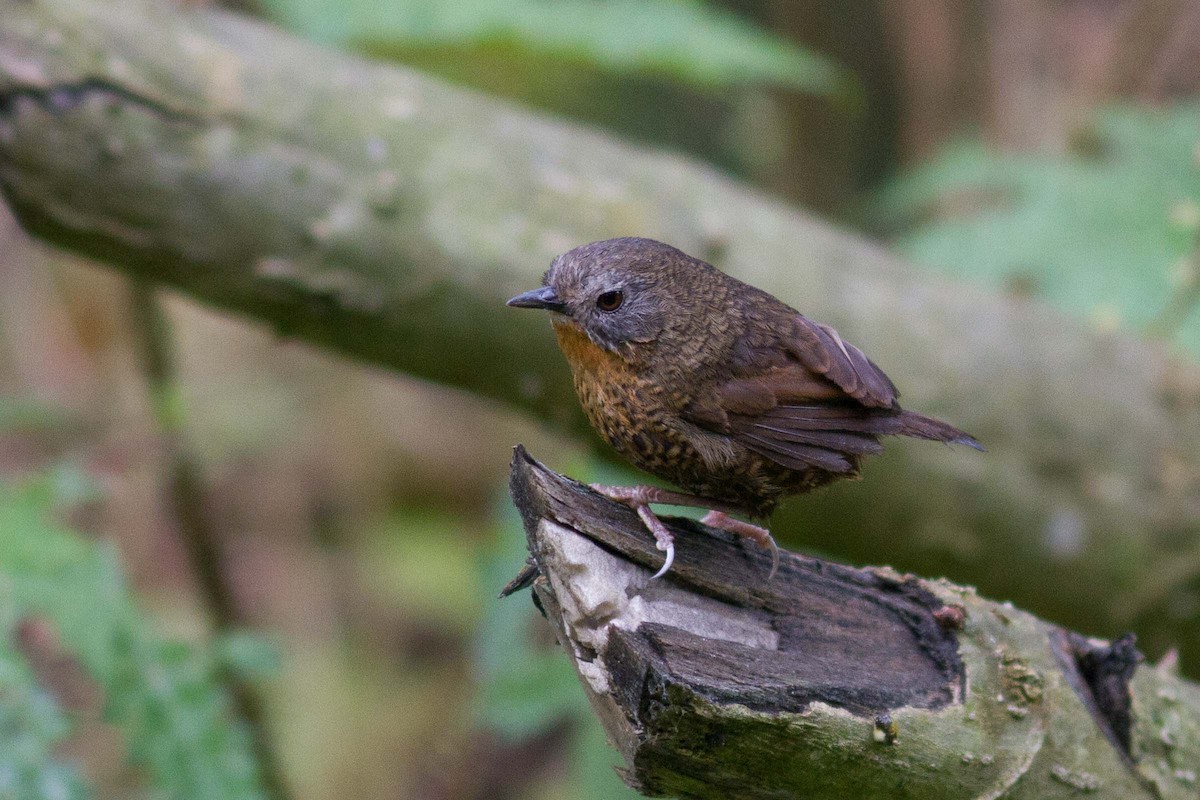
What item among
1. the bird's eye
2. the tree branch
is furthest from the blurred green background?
the bird's eye

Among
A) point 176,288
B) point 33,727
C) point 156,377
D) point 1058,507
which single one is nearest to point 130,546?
point 156,377

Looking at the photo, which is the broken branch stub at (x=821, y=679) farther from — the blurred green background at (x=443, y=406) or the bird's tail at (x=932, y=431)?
the blurred green background at (x=443, y=406)

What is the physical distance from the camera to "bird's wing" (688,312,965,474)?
2367 millimetres

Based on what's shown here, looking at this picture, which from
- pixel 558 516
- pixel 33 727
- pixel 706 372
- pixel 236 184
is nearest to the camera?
pixel 558 516

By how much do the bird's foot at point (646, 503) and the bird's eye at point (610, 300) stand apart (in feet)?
1.36

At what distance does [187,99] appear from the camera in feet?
11.4

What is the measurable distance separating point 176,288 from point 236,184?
16.5 inches

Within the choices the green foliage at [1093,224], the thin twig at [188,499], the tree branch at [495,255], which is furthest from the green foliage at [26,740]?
the green foliage at [1093,224]

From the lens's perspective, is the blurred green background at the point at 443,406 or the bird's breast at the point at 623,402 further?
the blurred green background at the point at 443,406

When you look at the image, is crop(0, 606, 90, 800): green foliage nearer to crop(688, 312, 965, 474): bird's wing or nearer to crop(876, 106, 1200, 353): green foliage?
crop(688, 312, 965, 474): bird's wing

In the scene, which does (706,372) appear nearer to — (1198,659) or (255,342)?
(1198,659)

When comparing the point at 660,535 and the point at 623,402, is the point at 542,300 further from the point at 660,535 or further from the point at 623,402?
the point at 660,535

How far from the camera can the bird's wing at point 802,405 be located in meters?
2.37

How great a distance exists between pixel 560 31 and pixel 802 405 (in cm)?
280
